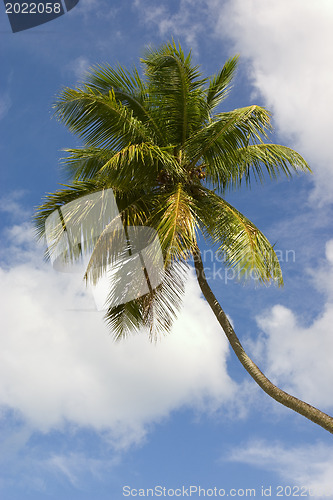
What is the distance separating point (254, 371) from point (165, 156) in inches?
175

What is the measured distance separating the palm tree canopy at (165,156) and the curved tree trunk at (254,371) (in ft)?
1.63

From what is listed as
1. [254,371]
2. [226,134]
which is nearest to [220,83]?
[226,134]

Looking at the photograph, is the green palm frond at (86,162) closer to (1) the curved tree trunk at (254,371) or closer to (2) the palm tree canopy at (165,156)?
(2) the palm tree canopy at (165,156)

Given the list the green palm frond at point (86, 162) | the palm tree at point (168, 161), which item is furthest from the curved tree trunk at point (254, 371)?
the green palm frond at point (86, 162)

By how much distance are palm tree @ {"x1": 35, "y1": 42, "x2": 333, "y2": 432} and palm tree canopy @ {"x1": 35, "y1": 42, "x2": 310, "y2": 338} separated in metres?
0.02

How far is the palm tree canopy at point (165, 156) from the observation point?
10.4 meters

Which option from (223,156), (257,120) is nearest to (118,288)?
(223,156)

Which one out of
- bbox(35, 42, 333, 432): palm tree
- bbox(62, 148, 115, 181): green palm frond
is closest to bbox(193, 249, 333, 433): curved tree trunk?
bbox(35, 42, 333, 432): palm tree

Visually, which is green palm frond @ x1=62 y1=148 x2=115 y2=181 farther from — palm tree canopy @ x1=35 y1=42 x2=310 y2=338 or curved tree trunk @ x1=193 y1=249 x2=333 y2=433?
curved tree trunk @ x1=193 y1=249 x2=333 y2=433

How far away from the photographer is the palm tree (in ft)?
33.7

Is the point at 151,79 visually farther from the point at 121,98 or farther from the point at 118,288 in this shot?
the point at 118,288

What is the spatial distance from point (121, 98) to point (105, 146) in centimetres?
113

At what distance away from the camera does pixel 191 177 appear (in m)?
11.4

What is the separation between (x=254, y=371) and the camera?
9.92 metres
